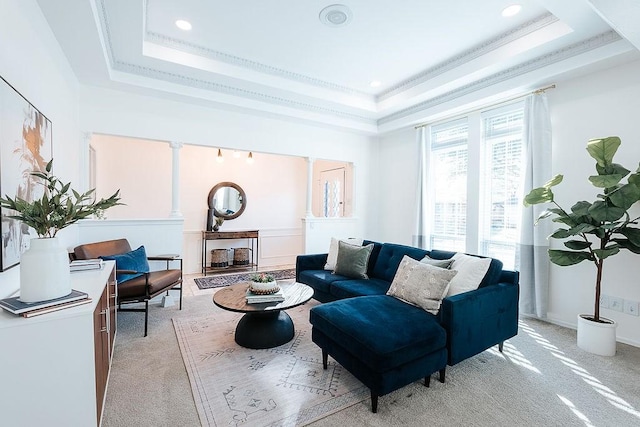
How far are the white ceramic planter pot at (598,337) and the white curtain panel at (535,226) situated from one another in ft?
2.21

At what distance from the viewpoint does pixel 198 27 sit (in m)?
3.02

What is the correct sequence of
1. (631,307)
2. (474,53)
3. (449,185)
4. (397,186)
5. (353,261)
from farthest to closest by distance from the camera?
(397,186) → (449,185) → (353,261) → (474,53) → (631,307)

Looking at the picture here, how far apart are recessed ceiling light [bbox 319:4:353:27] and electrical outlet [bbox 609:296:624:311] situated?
372 centimetres

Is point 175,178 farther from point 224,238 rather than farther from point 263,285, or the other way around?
point 263,285

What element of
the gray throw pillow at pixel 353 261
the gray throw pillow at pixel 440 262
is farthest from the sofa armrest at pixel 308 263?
the gray throw pillow at pixel 440 262

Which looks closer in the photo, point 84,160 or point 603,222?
point 603,222

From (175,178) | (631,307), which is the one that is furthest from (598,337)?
(175,178)

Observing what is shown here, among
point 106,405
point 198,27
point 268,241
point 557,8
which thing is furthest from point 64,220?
point 268,241

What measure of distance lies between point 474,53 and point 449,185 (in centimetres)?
182

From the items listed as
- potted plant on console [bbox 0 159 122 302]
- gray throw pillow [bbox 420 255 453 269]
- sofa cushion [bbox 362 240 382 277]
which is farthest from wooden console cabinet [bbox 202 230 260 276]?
potted plant on console [bbox 0 159 122 302]

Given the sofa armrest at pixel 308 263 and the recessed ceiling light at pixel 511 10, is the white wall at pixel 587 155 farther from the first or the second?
the sofa armrest at pixel 308 263

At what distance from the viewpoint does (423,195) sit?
484cm

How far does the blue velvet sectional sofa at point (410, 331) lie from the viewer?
1850 millimetres

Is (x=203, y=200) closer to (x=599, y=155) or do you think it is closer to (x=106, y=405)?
(x=106, y=405)
